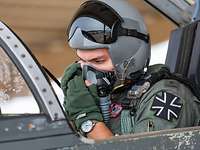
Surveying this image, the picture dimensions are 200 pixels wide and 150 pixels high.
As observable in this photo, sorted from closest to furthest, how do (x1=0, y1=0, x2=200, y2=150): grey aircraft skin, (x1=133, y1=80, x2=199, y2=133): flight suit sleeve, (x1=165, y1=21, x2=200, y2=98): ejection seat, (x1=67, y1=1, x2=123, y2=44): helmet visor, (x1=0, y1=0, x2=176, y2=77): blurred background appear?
1. (x1=0, y1=0, x2=200, y2=150): grey aircraft skin
2. (x1=133, y1=80, x2=199, y2=133): flight suit sleeve
3. (x1=67, y1=1, x2=123, y2=44): helmet visor
4. (x1=165, y1=21, x2=200, y2=98): ejection seat
5. (x1=0, y1=0, x2=176, y2=77): blurred background

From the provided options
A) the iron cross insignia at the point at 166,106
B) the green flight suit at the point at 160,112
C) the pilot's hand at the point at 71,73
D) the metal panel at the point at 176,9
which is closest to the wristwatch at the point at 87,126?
the green flight suit at the point at 160,112

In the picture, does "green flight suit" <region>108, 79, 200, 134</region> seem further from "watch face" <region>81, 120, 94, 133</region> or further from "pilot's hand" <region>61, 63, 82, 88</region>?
"pilot's hand" <region>61, 63, 82, 88</region>

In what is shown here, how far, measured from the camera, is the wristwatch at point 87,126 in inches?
106

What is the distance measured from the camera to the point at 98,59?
286 cm

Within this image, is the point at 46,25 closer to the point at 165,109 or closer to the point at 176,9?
the point at 176,9

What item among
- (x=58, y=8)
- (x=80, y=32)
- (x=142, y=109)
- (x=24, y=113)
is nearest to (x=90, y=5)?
(x=80, y=32)

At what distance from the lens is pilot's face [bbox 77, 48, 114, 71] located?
2.85 m

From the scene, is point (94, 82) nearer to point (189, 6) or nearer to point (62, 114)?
point (62, 114)

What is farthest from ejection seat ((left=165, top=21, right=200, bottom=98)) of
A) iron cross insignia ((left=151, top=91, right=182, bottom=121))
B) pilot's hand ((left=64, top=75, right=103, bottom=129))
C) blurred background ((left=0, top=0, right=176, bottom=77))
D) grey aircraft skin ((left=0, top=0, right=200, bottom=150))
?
blurred background ((left=0, top=0, right=176, bottom=77))

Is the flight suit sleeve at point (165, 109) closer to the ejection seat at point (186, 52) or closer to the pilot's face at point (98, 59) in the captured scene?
the pilot's face at point (98, 59)

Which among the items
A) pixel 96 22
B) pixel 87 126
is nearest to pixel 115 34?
pixel 96 22

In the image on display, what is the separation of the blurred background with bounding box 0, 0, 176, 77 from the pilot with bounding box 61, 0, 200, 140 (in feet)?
19.4

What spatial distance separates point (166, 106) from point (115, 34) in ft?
1.35

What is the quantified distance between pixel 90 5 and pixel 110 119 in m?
0.52
